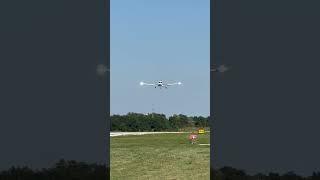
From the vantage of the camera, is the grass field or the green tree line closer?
the grass field

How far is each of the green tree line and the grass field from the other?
432 mm

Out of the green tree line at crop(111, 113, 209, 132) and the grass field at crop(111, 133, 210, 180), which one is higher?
the green tree line at crop(111, 113, 209, 132)

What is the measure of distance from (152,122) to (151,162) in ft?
4.94

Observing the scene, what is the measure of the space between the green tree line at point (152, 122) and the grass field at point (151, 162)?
1.42ft

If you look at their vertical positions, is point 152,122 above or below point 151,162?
above

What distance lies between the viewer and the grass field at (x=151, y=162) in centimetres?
779

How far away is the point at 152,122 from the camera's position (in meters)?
10.5

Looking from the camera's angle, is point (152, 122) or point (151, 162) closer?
point (151, 162)

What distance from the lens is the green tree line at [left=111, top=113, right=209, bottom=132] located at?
8961mm
